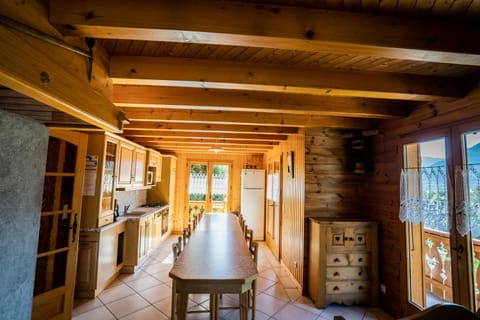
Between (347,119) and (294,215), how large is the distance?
167 centimetres

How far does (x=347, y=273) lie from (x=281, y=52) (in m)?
2.80

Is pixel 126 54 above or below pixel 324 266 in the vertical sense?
above

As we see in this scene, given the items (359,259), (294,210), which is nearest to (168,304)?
(294,210)

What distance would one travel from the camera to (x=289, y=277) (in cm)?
383

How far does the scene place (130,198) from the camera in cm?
489

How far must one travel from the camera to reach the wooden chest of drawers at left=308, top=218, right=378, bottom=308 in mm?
2943

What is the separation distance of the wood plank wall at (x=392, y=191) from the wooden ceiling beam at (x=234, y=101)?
1.62 ft

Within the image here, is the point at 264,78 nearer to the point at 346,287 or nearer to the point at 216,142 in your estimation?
the point at 346,287

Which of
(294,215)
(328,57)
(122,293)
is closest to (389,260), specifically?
(294,215)

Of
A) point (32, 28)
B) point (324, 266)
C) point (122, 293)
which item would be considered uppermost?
point (32, 28)

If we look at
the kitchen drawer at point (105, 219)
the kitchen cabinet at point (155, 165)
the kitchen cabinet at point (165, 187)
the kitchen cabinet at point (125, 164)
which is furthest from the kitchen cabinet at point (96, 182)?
the kitchen cabinet at point (165, 187)

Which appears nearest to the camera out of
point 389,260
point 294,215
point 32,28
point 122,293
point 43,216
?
point 32,28

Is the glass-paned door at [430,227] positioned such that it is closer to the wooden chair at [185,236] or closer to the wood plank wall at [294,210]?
the wood plank wall at [294,210]

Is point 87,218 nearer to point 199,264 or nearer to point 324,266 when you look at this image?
point 199,264
